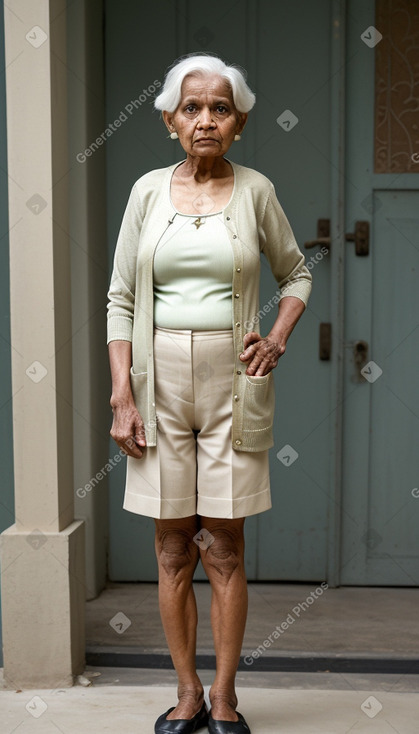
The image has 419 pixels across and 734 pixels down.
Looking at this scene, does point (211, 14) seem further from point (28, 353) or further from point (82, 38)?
point (28, 353)

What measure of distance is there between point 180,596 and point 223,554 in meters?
0.16

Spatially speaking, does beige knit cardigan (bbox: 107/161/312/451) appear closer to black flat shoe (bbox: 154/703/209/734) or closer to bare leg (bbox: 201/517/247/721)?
bare leg (bbox: 201/517/247/721)

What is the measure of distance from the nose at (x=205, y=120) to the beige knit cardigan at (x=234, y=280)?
193mm

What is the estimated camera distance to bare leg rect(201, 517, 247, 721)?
2.54 meters

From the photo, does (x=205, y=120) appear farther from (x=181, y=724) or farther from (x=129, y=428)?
(x=181, y=724)

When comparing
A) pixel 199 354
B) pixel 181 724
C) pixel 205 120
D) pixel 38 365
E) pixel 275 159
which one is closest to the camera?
pixel 205 120

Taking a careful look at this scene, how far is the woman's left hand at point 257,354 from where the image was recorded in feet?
7.97

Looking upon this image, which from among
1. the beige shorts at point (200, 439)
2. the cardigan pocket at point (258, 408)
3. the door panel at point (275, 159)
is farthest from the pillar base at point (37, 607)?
the door panel at point (275, 159)

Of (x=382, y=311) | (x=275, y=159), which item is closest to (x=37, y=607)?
(x=382, y=311)

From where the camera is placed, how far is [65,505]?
2.99m

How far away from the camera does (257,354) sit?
2.44 m

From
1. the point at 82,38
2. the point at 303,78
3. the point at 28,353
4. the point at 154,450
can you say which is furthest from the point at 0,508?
the point at 303,78

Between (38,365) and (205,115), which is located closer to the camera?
(205,115)

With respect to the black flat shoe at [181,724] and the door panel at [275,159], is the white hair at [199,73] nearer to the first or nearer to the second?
the door panel at [275,159]
